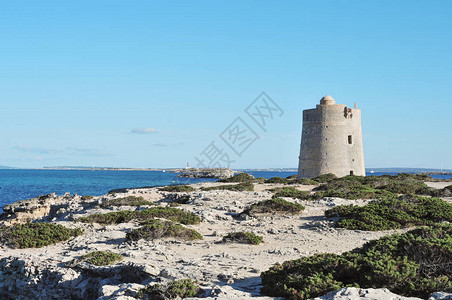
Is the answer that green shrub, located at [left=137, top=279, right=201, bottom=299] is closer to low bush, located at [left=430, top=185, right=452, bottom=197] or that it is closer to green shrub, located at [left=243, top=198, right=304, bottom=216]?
green shrub, located at [left=243, top=198, right=304, bottom=216]

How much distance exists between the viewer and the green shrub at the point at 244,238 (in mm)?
11883

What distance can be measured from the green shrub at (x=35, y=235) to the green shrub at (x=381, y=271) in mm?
7528

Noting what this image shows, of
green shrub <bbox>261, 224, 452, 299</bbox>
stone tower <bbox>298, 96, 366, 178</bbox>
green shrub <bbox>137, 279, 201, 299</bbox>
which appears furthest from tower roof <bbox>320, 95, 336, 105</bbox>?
green shrub <bbox>137, 279, 201, 299</bbox>

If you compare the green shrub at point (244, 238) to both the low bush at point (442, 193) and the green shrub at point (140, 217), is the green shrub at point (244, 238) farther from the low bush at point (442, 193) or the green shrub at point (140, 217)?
the low bush at point (442, 193)

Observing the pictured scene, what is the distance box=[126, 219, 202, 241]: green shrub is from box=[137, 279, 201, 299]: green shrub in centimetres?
470

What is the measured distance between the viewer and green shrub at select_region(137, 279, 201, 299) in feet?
23.2

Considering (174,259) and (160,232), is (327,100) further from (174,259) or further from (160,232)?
(174,259)

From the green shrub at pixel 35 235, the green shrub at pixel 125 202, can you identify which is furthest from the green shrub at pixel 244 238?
the green shrub at pixel 125 202

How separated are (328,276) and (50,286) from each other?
20.5 ft

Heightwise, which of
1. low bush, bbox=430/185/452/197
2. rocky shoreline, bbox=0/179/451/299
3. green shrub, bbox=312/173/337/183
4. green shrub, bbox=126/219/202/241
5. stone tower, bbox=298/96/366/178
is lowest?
rocky shoreline, bbox=0/179/451/299

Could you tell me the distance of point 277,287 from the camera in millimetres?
6957

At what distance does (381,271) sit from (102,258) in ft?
19.9

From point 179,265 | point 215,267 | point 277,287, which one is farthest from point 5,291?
point 277,287

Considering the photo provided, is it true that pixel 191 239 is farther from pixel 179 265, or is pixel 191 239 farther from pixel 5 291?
pixel 5 291
